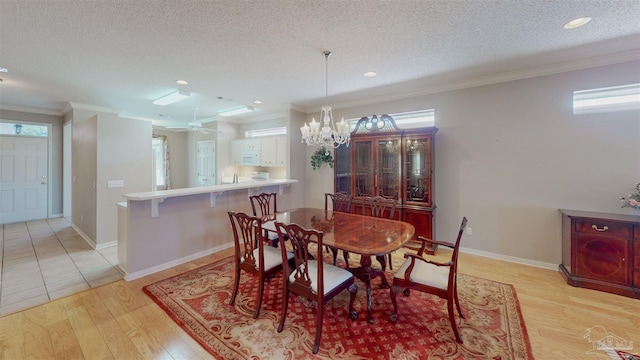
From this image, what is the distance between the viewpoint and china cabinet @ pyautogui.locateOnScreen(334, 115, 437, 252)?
3.86 meters

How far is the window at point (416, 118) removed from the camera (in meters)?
4.17

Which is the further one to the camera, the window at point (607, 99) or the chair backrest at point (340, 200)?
the chair backrest at point (340, 200)

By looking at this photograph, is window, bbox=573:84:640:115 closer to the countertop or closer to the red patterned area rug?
the red patterned area rug

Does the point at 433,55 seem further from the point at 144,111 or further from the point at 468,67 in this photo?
the point at 144,111

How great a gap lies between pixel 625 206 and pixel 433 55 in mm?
2836

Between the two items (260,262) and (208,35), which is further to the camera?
(208,35)

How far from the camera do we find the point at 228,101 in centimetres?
507

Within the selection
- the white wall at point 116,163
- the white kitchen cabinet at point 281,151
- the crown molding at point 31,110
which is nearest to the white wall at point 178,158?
the crown molding at point 31,110

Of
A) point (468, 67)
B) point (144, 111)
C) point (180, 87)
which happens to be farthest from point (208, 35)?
point (144, 111)

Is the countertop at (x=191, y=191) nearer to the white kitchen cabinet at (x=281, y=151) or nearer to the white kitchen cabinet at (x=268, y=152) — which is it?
the white kitchen cabinet at (x=281, y=151)

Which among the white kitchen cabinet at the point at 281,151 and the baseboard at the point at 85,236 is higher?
the white kitchen cabinet at the point at 281,151

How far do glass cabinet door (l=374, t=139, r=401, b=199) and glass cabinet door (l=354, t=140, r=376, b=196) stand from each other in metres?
0.14

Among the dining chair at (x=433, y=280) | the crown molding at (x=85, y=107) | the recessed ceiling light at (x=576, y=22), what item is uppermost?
the crown molding at (x=85, y=107)

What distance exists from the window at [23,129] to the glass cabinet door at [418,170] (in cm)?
810
